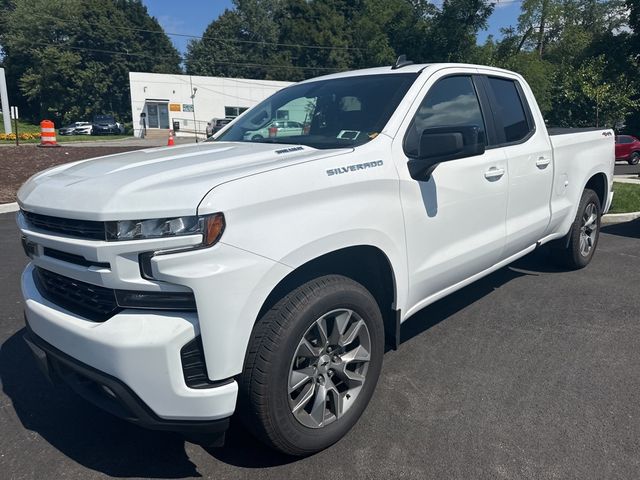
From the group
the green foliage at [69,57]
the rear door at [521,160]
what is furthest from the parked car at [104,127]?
the rear door at [521,160]

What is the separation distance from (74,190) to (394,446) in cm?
198

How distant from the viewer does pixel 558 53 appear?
42.8 m

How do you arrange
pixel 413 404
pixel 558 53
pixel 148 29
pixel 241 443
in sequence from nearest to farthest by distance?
pixel 241 443
pixel 413 404
pixel 558 53
pixel 148 29

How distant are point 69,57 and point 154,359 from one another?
207 ft

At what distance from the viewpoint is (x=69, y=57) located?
55.2 metres

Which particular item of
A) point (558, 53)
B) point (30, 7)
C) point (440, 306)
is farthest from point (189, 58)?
point (440, 306)

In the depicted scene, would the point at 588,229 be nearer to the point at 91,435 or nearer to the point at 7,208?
the point at 91,435

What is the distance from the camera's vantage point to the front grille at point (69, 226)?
204cm

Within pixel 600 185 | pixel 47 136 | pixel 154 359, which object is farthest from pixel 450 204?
pixel 47 136

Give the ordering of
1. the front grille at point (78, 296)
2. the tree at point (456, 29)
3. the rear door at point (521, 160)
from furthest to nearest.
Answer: the tree at point (456, 29) → the rear door at point (521, 160) → the front grille at point (78, 296)

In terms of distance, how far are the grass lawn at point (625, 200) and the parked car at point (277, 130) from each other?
23.5 feet

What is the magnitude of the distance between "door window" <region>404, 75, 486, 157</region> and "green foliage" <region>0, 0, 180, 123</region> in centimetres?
6029

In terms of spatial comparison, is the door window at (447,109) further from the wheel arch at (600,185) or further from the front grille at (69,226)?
the wheel arch at (600,185)

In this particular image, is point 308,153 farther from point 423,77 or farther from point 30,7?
point 30,7
